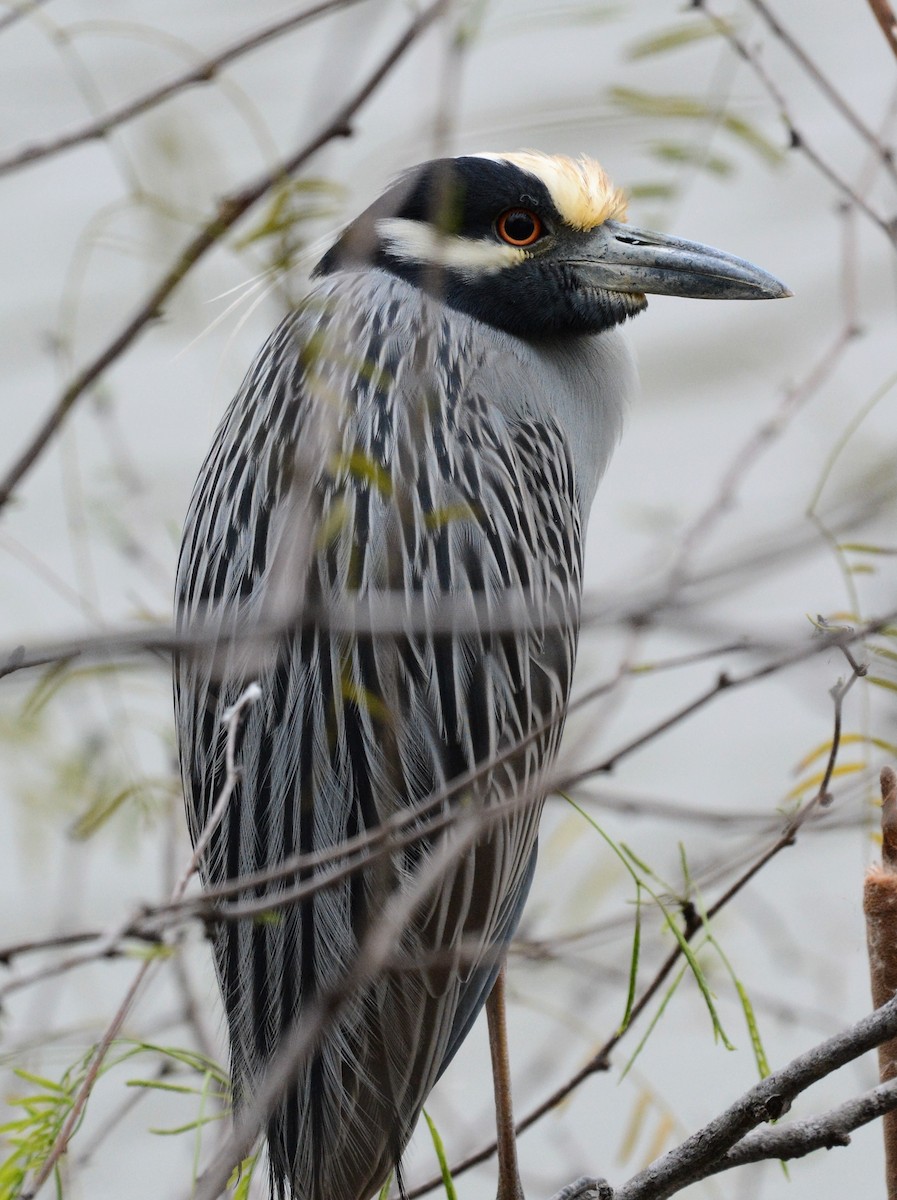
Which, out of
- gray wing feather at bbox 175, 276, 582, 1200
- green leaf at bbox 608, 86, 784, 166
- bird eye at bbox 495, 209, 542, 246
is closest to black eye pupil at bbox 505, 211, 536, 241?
bird eye at bbox 495, 209, 542, 246

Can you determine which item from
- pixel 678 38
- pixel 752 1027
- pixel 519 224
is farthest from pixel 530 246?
pixel 752 1027

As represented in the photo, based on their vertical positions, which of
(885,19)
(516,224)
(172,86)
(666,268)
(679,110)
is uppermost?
(516,224)

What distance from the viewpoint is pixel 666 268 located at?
6.10 feet

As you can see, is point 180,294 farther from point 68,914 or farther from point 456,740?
point 68,914

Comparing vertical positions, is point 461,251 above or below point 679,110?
above

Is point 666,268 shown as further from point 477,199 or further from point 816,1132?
point 816,1132

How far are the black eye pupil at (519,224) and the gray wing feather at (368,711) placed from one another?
0.25m

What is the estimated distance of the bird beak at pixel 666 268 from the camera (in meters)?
1.80

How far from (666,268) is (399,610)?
725mm

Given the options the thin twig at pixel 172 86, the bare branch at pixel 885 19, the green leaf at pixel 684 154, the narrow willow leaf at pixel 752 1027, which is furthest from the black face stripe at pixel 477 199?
the narrow willow leaf at pixel 752 1027

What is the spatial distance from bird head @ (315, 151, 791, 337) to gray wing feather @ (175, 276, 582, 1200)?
19 cm

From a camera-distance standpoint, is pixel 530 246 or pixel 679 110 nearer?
pixel 679 110

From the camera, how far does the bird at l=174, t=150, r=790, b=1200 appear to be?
1481 mm

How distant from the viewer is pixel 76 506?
5.80ft
